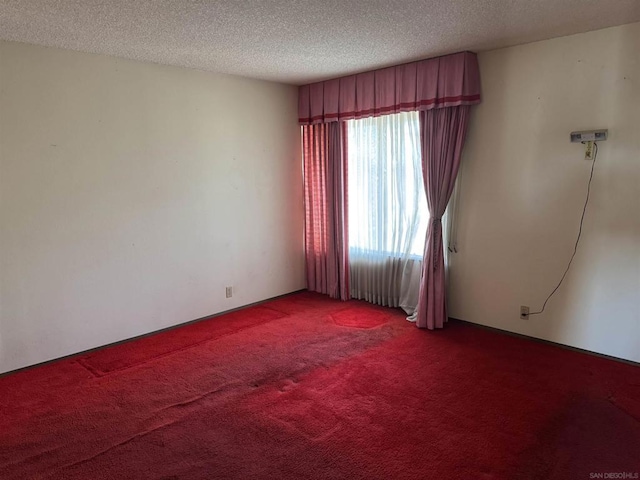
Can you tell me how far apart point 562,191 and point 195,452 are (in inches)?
128

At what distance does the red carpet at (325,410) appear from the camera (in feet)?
7.45

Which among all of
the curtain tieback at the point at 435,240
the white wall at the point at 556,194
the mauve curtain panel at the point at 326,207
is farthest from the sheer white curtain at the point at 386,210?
the white wall at the point at 556,194

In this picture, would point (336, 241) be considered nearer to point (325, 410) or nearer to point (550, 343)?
point (550, 343)

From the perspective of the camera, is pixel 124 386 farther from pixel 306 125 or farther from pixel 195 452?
pixel 306 125

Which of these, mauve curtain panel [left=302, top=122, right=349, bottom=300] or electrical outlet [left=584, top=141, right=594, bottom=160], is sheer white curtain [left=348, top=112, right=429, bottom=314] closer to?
mauve curtain panel [left=302, top=122, right=349, bottom=300]

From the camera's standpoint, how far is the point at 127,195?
12.5ft

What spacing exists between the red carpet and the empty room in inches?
0.7

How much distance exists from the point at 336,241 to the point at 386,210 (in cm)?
75

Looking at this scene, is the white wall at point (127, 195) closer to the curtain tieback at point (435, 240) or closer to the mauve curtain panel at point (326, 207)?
the mauve curtain panel at point (326, 207)

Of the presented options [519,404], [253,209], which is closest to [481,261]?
[519,404]

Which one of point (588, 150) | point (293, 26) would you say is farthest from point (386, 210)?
point (293, 26)

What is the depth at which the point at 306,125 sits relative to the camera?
5.12 metres

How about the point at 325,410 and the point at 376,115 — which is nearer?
the point at 325,410

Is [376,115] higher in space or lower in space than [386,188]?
higher
